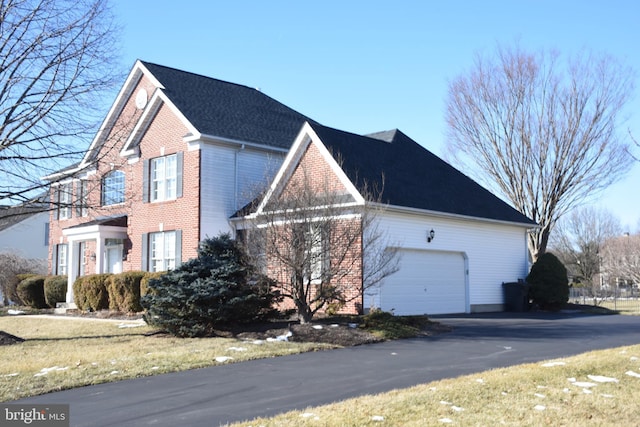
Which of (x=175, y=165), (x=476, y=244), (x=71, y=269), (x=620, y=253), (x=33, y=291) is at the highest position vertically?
(x=175, y=165)

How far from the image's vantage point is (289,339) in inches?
584

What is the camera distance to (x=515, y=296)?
83.0ft

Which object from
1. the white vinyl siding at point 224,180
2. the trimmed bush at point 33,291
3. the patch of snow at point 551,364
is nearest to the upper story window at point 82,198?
the trimmed bush at point 33,291

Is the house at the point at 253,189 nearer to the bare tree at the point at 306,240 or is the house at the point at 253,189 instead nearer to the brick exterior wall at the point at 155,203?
the brick exterior wall at the point at 155,203

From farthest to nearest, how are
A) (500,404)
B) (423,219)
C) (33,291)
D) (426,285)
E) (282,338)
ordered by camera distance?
(33,291) → (426,285) → (423,219) → (282,338) → (500,404)

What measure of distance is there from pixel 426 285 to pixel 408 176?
13.2 ft

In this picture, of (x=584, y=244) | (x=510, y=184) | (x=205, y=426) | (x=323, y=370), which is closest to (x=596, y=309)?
(x=510, y=184)

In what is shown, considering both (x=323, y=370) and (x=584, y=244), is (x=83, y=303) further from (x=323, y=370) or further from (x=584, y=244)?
(x=584, y=244)

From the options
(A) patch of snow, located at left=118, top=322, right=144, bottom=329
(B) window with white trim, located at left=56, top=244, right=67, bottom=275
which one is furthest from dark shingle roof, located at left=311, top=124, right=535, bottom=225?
(B) window with white trim, located at left=56, top=244, right=67, bottom=275

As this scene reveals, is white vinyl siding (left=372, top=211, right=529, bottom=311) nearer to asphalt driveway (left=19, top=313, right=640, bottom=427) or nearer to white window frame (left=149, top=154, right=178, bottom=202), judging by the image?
asphalt driveway (left=19, top=313, right=640, bottom=427)

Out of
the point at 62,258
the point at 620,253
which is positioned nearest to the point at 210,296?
the point at 62,258

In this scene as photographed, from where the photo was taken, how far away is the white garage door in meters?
20.6

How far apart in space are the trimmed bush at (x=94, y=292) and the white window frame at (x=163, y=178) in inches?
142

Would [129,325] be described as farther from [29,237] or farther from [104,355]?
[29,237]
